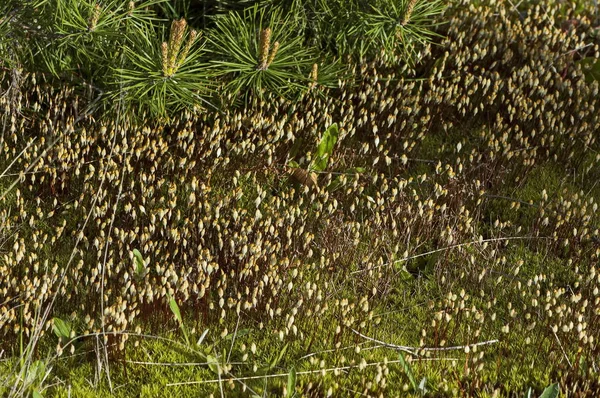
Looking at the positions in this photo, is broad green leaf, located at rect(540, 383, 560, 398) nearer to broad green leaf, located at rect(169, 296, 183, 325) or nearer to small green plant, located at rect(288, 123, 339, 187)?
broad green leaf, located at rect(169, 296, 183, 325)

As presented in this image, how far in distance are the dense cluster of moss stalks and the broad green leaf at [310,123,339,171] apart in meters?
0.05

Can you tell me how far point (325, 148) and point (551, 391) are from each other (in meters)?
2.18

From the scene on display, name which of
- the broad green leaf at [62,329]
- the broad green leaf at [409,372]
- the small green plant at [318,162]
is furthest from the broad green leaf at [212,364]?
the small green plant at [318,162]

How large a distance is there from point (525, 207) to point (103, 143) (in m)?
2.65

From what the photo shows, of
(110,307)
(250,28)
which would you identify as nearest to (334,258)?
(110,307)

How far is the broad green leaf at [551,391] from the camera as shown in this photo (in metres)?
3.77

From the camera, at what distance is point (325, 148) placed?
5379 millimetres

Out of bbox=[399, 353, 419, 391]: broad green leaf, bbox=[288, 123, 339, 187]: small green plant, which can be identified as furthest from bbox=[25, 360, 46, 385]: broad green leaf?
bbox=[288, 123, 339, 187]: small green plant

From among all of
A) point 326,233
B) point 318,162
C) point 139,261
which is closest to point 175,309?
point 139,261

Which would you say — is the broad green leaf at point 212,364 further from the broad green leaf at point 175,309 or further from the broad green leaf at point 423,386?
the broad green leaf at point 423,386

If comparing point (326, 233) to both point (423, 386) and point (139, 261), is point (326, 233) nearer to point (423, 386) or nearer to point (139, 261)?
point (139, 261)

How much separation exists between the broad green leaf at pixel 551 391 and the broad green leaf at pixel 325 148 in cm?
209

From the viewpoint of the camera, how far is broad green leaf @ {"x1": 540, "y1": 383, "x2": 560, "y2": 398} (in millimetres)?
3766

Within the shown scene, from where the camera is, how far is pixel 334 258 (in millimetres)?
4520
